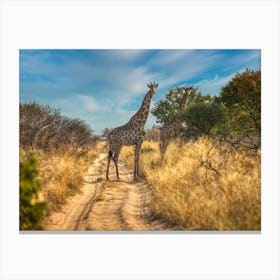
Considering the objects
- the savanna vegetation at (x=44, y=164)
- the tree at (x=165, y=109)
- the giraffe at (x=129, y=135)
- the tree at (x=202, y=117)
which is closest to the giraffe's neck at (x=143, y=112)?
the giraffe at (x=129, y=135)

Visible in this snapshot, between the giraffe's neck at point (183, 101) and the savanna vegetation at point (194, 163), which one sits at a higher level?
the giraffe's neck at point (183, 101)

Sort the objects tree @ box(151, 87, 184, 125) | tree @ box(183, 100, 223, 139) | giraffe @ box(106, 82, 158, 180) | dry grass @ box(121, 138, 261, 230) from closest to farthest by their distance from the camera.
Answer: dry grass @ box(121, 138, 261, 230), tree @ box(183, 100, 223, 139), giraffe @ box(106, 82, 158, 180), tree @ box(151, 87, 184, 125)

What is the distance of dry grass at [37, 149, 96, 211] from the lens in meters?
5.89

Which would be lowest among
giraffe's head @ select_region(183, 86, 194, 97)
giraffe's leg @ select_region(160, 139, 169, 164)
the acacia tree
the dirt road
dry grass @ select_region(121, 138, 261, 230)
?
the dirt road

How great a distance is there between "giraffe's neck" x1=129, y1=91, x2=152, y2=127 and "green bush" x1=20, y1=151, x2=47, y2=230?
272cm

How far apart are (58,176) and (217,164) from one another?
10.2 feet

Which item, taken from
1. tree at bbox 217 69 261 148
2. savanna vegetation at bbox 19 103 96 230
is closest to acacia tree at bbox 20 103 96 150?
savanna vegetation at bbox 19 103 96 230

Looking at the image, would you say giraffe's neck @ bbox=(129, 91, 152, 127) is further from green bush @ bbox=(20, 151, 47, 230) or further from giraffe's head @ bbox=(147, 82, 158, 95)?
green bush @ bbox=(20, 151, 47, 230)

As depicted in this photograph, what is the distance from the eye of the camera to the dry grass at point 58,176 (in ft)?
19.3

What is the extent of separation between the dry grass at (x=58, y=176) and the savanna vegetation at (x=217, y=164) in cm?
170

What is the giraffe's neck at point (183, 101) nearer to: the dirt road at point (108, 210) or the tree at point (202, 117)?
the tree at point (202, 117)
